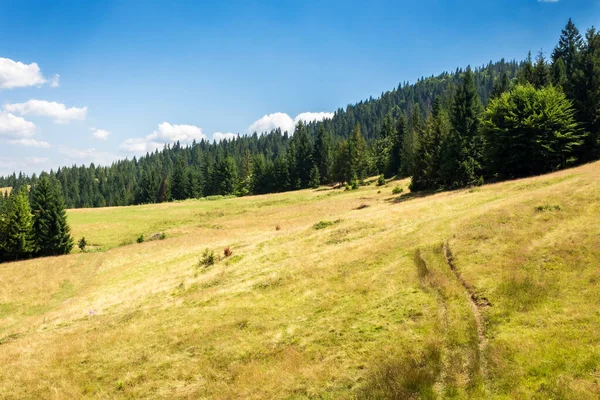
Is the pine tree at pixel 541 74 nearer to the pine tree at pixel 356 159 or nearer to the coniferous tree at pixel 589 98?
the coniferous tree at pixel 589 98

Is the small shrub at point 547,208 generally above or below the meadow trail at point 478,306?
above

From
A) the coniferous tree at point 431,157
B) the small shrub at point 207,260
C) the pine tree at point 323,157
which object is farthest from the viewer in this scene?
the pine tree at point 323,157

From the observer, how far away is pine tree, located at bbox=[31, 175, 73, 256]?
172 ft

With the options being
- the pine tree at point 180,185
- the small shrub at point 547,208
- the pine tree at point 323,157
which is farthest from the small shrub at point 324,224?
the pine tree at point 180,185

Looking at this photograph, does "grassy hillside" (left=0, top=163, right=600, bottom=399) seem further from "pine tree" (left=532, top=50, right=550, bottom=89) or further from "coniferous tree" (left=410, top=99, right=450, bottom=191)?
"pine tree" (left=532, top=50, right=550, bottom=89)

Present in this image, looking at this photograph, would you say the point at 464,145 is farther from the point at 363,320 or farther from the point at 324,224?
A: the point at 363,320

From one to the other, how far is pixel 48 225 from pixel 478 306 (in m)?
60.5

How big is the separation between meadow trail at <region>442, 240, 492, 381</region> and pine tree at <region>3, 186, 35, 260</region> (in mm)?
58400

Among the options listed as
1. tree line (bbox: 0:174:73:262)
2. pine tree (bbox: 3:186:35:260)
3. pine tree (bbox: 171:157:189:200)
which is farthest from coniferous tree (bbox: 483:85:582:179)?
pine tree (bbox: 171:157:189:200)

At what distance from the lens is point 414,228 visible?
86.2 ft

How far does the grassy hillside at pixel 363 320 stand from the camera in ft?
36.4

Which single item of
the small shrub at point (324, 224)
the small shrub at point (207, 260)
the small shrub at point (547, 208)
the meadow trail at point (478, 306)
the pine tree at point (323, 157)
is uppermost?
the pine tree at point (323, 157)

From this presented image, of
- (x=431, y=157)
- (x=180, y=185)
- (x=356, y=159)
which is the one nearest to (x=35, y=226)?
(x=431, y=157)

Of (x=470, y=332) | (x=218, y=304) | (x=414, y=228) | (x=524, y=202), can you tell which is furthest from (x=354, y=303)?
(x=524, y=202)
